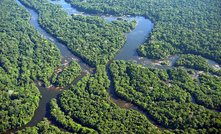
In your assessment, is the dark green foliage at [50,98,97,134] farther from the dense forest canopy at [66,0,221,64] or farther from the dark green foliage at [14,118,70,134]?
the dense forest canopy at [66,0,221,64]

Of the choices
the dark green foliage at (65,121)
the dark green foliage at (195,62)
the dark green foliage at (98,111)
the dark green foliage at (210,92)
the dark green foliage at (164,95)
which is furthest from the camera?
the dark green foliage at (195,62)

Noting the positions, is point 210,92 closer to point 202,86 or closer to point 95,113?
point 202,86

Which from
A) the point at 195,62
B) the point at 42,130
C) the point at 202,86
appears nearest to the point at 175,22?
the point at 195,62

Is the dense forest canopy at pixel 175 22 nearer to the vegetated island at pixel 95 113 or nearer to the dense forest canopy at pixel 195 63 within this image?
the dense forest canopy at pixel 195 63

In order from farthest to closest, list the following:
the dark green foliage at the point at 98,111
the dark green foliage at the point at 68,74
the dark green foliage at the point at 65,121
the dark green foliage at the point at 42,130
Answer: the dark green foliage at the point at 68,74 → the dark green foliage at the point at 98,111 → the dark green foliage at the point at 65,121 → the dark green foliage at the point at 42,130

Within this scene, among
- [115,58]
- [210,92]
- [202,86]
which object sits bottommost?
[115,58]

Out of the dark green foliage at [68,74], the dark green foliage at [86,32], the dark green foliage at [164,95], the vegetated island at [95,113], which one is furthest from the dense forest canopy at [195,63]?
the dark green foliage at [68,74]
